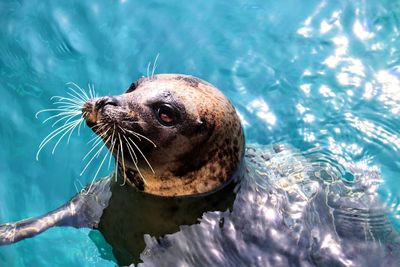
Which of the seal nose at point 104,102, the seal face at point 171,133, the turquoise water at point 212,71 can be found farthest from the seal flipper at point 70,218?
the seal nose at point 104,102

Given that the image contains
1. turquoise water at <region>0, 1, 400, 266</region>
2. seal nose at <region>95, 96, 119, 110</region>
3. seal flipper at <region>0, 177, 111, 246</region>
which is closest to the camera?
seal nose at <region>95, 96, 119, 110</region>

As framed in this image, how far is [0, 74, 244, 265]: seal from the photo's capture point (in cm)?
467

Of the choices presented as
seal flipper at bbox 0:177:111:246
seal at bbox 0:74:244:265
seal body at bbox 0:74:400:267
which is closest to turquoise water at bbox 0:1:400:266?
seal flipper at bbox 0:177:111:246

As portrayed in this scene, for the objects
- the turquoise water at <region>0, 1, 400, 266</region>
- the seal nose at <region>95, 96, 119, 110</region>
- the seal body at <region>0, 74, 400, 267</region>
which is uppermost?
the turquoise water at <region>0, 1, 400, 266</region>

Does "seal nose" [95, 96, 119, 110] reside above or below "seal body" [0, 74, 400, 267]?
above

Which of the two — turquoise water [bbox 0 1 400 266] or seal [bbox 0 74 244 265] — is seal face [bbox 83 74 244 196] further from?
turquoise water [bbox 0 1 400 266]

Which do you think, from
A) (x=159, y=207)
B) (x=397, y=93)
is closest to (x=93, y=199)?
(x=159, y=207)

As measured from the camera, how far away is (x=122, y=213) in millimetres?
5203

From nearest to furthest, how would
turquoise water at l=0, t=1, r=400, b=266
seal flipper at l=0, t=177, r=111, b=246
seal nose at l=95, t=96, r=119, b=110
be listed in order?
seal nose at l=95, t=96, r=119, b=110
seal flipper at l=0, t=177, r=111, b=246
turquoise water at l=0, t=1, r=400, b=266

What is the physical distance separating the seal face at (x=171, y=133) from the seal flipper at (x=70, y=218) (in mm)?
425

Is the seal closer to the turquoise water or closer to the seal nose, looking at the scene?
the seal nose

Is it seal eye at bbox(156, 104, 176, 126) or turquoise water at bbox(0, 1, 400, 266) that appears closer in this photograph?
seal eye at bbox(156, 104, 176, 126)

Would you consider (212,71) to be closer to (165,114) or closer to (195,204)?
(195,204)

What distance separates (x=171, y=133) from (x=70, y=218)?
54.0 inches
